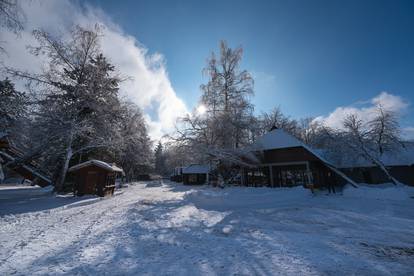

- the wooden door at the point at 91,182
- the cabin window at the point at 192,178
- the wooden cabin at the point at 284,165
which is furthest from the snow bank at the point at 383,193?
the cabin window at the point at 192,178

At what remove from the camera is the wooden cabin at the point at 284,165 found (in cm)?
1994

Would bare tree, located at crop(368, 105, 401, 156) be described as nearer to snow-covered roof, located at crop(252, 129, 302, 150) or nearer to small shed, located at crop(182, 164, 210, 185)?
snow-covered roof, located at crop(252, 129, 302, 150)

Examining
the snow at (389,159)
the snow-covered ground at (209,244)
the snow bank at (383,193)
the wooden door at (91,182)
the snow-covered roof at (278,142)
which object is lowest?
the snow-covered ground at (209,244)

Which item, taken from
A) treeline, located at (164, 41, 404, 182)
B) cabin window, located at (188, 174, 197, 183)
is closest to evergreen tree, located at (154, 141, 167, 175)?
cabin window, located at (188, 174, 197, 183)

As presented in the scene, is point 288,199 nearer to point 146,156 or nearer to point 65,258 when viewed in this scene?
point 65,258

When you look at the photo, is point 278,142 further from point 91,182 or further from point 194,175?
point 194,175

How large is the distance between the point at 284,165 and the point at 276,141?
2562 millimetres

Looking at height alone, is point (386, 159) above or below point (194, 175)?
above

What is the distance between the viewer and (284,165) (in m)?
21.0

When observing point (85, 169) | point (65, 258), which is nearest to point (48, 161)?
point (85, 169)

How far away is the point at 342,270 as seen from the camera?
416 centimetres

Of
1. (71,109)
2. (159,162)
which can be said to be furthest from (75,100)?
(159,162)

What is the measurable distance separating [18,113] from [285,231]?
47.9 ft

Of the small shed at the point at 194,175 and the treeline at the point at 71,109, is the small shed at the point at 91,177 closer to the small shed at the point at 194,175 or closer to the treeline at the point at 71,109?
the treeline at the point at 71,109
